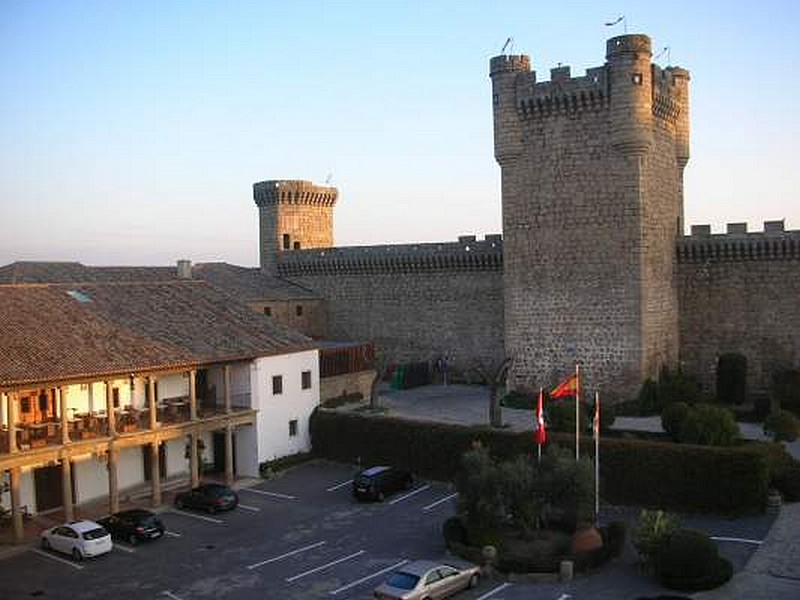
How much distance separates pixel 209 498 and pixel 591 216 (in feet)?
70.8

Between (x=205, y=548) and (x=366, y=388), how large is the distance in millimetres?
19013

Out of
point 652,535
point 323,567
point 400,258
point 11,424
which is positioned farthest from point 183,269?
point 652,535

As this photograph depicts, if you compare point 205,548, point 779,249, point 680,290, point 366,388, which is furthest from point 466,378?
point 205,548

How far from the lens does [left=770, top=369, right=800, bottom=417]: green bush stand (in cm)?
3859

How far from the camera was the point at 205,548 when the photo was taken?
27719mm

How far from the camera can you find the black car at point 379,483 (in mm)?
32219

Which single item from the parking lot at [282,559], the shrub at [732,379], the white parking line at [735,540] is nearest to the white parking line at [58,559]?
the parking lot at [282,559]

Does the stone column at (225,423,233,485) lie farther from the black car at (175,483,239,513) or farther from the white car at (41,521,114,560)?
the white car at (41,521,114,560)

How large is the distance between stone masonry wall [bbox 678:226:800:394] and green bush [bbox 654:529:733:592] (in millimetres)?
21930

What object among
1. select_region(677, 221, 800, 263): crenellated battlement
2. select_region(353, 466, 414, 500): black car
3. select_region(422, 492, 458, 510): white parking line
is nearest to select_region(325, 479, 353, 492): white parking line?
select_region(353, 466, 414, 500): black car

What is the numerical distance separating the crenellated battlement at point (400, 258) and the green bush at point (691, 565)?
2810cm

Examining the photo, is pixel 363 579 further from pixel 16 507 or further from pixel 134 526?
pixel 16 507

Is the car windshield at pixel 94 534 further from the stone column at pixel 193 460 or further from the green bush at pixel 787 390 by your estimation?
the green bush at pixel 787 390

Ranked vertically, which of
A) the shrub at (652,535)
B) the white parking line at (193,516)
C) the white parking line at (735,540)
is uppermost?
the shrub at (652,535)
